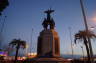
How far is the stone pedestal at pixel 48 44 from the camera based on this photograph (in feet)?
94.7

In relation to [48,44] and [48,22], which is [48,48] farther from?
[48,22]

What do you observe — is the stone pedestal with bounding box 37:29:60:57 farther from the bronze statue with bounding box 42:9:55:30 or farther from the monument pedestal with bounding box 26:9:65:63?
the bronze statue with bounding box 42:9:55:30

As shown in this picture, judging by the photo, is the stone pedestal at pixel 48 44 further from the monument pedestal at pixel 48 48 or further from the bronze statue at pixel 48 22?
the bronze statue at pixel 48 22

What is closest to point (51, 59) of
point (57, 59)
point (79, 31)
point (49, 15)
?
point (57, 59)

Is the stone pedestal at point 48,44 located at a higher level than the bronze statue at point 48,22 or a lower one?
lower

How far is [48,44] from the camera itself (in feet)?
96.7

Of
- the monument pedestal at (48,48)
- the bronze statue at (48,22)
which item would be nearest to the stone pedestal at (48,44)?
the monument pedestal at (48,48)

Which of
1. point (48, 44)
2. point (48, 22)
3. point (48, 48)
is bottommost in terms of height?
point (48, 48)

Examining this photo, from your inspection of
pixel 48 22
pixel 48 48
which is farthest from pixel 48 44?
pixel 48 22

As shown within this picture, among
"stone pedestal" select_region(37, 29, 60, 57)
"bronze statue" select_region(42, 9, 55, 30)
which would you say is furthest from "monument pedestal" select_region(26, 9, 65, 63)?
"bronze statue" select_region(42, 9, 55, 30)

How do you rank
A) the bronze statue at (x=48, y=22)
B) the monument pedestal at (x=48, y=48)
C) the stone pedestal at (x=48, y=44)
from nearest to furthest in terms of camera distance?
the monument pedestal at (x=48, y=48) → the stone pedestal at (x=48, y=44) → the bronze statue at (x=48, y=22)

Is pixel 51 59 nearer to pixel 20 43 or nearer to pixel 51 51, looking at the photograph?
pixel 51 51

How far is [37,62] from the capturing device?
2666 cm

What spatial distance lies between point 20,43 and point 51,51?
69.2 ft
